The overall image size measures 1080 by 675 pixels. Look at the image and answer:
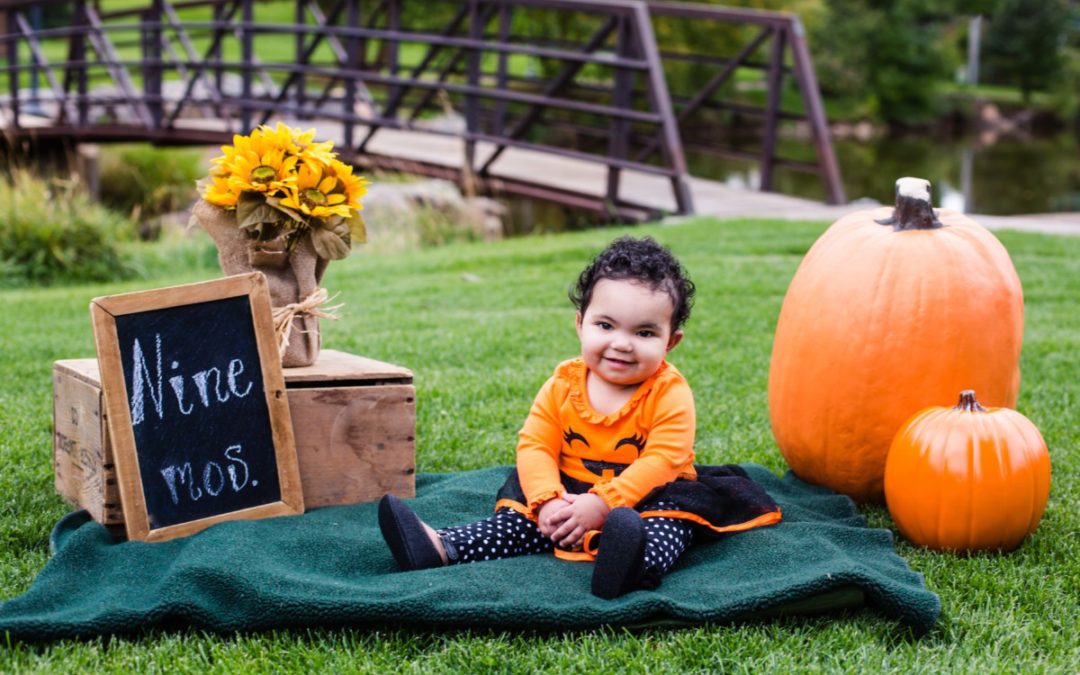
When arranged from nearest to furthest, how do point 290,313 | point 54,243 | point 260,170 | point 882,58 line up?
point 260,170 → point 290,313 → point 54,243 → point 882,58

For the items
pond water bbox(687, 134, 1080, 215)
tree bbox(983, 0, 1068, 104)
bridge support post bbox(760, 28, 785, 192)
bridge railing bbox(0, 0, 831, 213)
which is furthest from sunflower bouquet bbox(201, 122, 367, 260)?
tree bbox(983, 0, 1068, 104)

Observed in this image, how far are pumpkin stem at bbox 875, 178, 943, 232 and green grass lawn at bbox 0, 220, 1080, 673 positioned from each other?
2.93 ft

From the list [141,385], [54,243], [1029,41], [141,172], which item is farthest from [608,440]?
[1029,41]

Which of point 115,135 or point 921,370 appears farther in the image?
point 115,135

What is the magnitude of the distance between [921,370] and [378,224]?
785 cm

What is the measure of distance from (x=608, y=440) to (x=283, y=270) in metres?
1.10

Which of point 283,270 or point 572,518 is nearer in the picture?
point 572,518

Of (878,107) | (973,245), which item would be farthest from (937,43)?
(973,245)

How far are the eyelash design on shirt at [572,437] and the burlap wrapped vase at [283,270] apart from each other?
2.53 ft

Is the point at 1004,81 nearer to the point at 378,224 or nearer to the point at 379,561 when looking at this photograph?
the point at 378,224

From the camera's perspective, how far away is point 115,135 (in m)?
14.6

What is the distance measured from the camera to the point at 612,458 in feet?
10.7

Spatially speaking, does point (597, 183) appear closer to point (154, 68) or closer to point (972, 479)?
point (154, 68)

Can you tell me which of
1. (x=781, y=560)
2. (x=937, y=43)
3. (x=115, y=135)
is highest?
(x=937, y=43)
